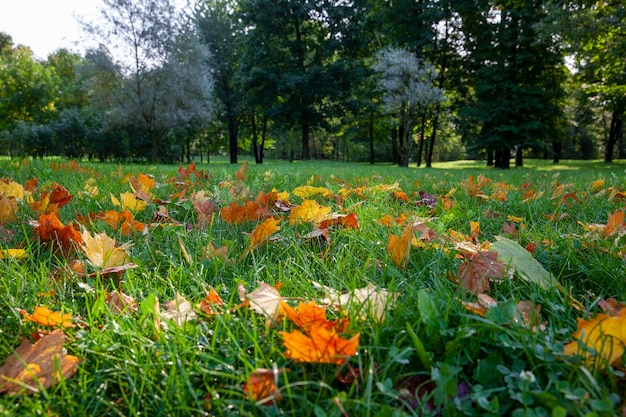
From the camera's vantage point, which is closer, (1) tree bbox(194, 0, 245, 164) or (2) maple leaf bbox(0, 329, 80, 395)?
(2) maple leaf bbox(0, 329, 80, 395)

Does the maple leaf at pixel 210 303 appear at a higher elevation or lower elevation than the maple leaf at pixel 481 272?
lower

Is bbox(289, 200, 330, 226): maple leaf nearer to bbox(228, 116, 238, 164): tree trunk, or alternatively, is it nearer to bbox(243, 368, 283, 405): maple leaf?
bbox(243, 368, 283, 405): maple leaf

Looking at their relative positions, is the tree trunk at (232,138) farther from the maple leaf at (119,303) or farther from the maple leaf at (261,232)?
the maple leaf at (119,303)

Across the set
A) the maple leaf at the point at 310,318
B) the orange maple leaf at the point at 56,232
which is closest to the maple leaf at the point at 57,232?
the orange maple leaf at the point at 56,232

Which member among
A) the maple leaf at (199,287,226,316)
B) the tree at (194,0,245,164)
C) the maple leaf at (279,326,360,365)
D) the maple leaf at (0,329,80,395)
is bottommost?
the maple leaf at (0,329,80,395)

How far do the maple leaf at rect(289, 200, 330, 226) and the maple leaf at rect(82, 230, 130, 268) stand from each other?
0.71 m

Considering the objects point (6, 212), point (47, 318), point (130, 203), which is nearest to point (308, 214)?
point (130, 203)

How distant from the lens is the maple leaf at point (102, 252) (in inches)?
40.3

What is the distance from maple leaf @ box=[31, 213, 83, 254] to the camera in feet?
4.02

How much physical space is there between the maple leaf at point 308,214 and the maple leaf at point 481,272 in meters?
0.70

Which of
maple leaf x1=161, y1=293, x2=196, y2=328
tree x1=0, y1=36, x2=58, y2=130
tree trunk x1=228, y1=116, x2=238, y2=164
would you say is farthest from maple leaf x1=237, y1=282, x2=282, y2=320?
tree x1=0, y1=36, x2=58, y2=130

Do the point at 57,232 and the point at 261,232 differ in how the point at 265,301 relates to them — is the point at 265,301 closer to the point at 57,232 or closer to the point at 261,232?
the point at 261,232

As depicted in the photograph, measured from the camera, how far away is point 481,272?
997mm

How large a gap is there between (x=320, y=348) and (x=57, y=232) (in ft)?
3.72
